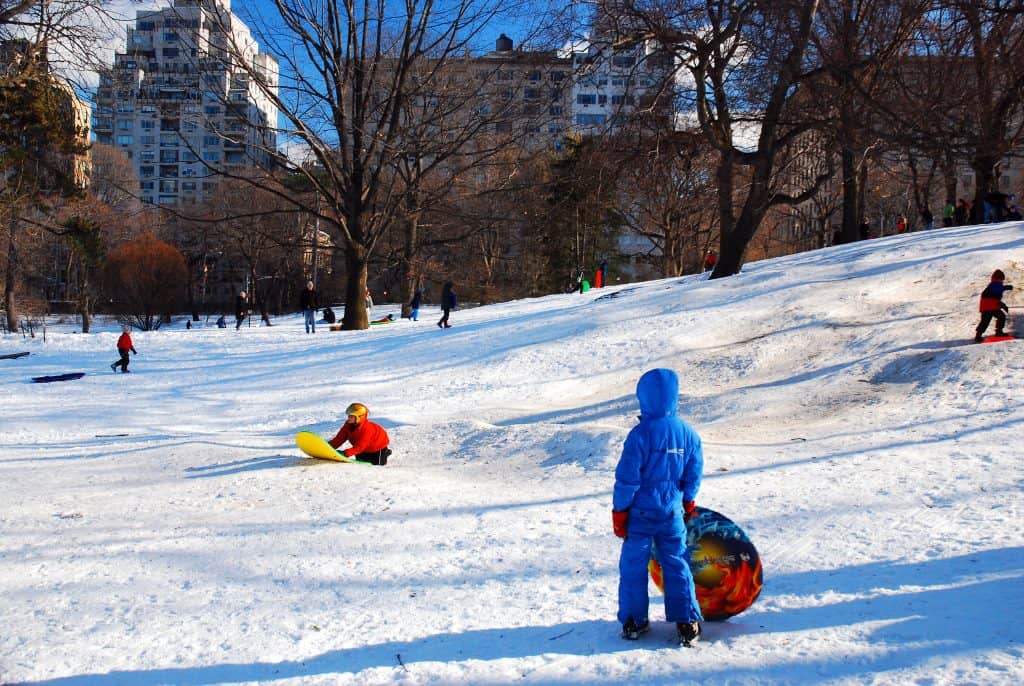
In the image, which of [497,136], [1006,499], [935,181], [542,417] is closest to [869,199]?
[935,181]

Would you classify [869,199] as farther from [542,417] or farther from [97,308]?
[97,308]

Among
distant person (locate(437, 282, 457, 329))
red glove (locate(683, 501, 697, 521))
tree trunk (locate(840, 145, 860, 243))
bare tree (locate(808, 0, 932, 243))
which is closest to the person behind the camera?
red glove (locate(683, 501, 697, 521))

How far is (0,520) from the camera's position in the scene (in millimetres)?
7453

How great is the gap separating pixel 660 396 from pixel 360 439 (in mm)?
5673

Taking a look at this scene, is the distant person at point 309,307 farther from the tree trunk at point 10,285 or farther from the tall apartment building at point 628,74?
the tree trunk at point 10,285

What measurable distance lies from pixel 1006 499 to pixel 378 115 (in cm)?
2289

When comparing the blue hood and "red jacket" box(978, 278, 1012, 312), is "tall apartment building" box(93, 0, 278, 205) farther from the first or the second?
"red jacket" box(978, 278, 1012, 312)

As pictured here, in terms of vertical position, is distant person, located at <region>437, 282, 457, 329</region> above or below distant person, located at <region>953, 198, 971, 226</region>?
below

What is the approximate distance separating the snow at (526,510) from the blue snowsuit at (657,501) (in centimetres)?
27

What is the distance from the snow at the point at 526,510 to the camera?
442cm

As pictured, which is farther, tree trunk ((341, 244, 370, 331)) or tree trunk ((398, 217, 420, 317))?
tree trunk ((398, 217, 420, 317))

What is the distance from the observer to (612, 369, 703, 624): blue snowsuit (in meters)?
4.42

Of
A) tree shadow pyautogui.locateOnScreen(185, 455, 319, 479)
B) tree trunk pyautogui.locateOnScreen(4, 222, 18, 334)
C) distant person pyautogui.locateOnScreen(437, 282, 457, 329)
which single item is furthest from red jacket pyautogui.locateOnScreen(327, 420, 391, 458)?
tree trunk pyautogui.locateOnScreen(4, 222, 18, 334)

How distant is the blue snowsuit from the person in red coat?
5.44 m
